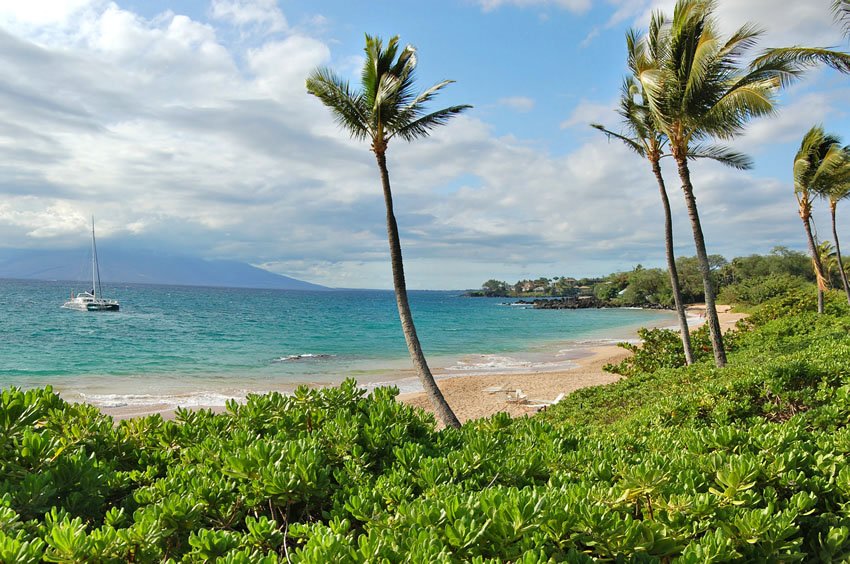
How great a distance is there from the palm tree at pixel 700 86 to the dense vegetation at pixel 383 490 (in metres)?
9.25

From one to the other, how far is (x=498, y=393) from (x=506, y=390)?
0.55 metres

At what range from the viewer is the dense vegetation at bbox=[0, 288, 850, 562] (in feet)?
5.65

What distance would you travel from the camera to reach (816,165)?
2025cm

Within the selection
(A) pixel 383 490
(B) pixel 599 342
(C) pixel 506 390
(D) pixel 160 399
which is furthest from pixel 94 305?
(A) pixel 383 490

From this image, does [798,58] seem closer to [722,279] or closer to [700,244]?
[700,244]

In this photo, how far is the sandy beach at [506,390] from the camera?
1498 cm

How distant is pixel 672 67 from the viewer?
11281 millimetres

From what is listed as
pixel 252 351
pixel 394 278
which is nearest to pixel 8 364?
pixel 252 351

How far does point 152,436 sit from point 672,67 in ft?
40.1

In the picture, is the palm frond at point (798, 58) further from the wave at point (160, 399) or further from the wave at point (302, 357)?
the wave at point (302, 357)

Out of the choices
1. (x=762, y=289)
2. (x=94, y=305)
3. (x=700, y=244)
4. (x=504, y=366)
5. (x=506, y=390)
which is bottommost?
(x=504, y=366)

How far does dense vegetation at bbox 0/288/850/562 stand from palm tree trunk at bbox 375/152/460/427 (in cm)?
678

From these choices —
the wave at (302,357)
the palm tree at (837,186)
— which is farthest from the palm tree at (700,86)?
the wave at (302,357)

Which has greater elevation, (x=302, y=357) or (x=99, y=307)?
(x=99, y=307)
